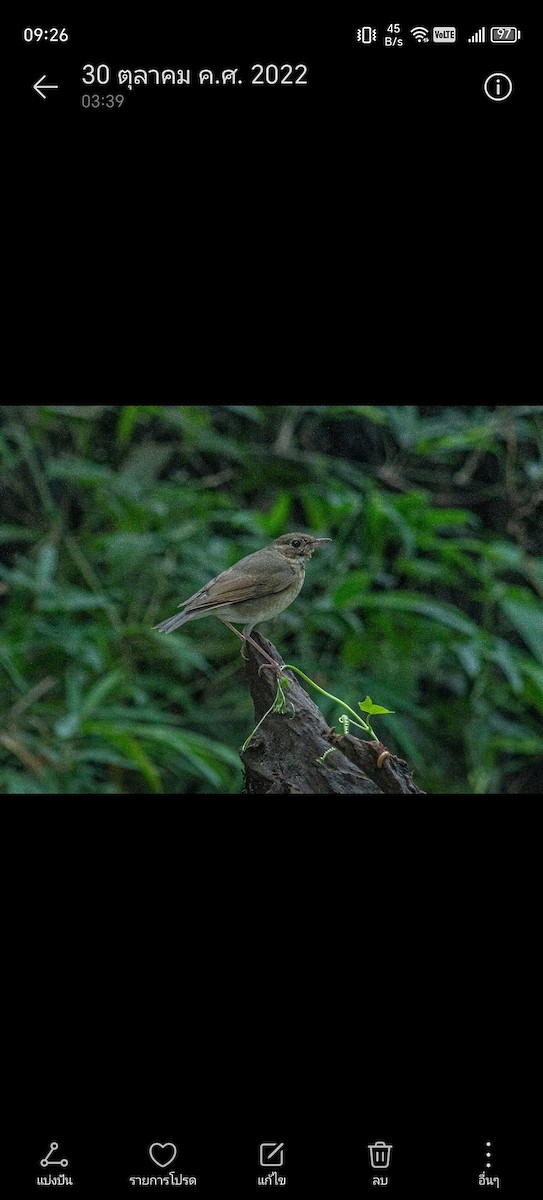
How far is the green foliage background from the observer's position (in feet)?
5.55

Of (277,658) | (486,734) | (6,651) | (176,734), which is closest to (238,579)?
(277,658)

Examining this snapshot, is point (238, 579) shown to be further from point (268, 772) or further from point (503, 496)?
point (503, 496)

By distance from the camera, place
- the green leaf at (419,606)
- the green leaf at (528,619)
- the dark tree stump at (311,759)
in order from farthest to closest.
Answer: the green leaf at (528,619)
the green leaf at (419,606)
the dark tree stump at (311,759)

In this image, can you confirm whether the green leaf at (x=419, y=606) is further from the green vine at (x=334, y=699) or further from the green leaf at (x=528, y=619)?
the green vine at (x=334, y=699)

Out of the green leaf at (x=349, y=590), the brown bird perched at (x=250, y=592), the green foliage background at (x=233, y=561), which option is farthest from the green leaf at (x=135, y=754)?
the brown bird perched at (x=250, y=592)

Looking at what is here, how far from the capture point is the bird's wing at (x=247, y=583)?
3.15ft

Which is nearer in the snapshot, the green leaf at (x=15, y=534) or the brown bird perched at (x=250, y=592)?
the brown bird perched at (x=250, y=592)

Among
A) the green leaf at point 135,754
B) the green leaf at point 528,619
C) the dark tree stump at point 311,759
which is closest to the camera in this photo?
the dark tree stump at point 311,759

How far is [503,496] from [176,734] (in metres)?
0.88

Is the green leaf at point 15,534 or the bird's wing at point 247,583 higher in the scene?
the green leaf at point 15,534

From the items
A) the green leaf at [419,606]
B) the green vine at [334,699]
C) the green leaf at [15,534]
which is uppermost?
the green leaf at [15,534]

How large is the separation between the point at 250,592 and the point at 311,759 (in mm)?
178

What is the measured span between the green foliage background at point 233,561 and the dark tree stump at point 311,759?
0.62 m
